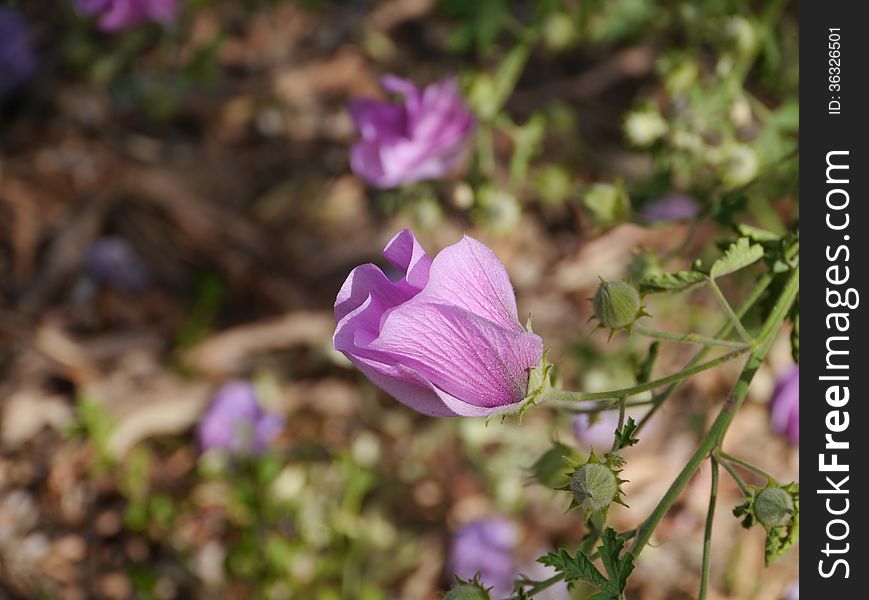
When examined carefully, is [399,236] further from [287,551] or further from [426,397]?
[287,551]

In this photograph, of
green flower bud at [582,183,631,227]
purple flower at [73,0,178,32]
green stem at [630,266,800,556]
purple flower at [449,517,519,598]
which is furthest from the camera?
purple flower at [449,517,519,598]

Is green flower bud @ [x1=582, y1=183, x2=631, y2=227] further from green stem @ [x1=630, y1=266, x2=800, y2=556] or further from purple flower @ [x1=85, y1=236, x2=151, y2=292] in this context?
purple flower @ [x1=85, y1=236, x2=151, y2=292]

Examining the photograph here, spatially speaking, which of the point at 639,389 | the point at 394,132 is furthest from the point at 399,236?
the point at 394,132

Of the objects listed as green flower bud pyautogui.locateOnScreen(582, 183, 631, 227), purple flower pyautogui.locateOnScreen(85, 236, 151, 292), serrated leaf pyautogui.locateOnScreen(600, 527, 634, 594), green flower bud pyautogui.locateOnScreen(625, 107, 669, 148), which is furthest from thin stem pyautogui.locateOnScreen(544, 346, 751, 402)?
purple flower pyautogui.locateOnScreen(85, 236, 151, 292)

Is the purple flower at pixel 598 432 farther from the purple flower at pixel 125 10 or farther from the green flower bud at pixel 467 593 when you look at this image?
the purple flower at pixel 125 10

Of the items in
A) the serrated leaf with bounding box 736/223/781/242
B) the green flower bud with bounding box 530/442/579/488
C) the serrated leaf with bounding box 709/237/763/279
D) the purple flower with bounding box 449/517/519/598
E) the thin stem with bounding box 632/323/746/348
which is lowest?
the purple flower with bounding box 449/517/519/598
